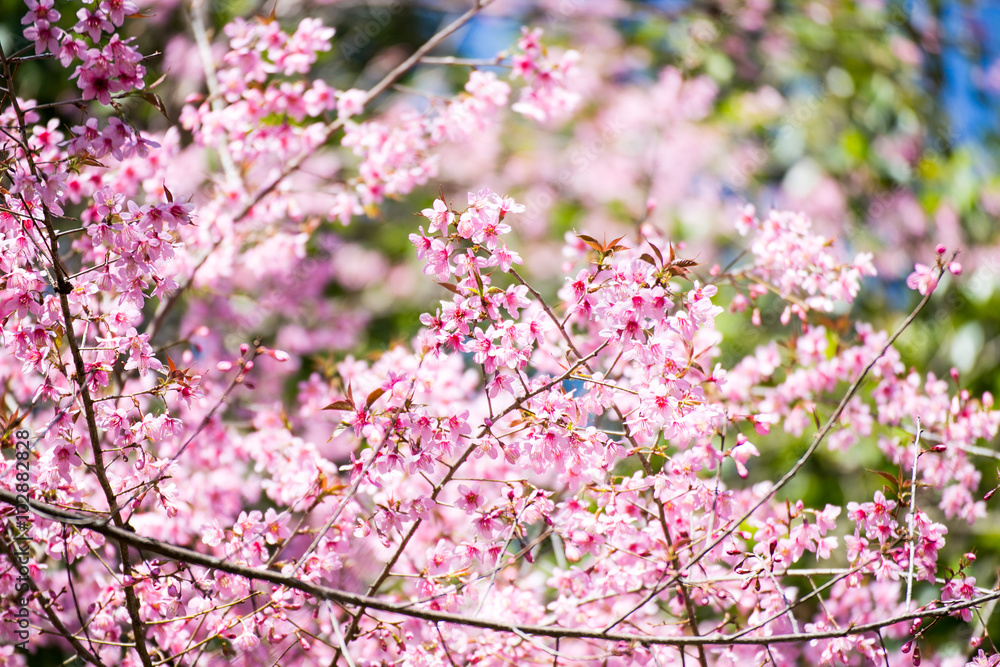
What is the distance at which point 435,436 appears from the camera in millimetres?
1511

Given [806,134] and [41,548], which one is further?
[806,134]

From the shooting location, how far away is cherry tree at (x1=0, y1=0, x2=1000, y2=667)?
1.46 metres

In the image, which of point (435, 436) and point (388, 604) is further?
point (435, 436)

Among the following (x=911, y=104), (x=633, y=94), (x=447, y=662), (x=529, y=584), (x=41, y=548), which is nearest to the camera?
(x=447, y=662)

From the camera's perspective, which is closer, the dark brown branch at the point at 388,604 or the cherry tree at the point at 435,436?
the dark brown branch at the point at 388,604

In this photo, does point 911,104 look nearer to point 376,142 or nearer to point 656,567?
point 376,142

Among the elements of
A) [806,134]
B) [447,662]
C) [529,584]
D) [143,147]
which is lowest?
[529,584]

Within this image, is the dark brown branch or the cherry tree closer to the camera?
the dark brown branch

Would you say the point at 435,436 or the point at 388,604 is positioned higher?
the point at 435,436

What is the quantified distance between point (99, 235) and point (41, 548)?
1.08 metres

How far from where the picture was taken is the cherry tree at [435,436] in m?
1.46

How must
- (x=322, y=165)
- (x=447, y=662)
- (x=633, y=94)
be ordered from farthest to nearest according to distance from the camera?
1. (x=633, y=94)
2. (x=322, y=165)
3. (x=447, y=662)

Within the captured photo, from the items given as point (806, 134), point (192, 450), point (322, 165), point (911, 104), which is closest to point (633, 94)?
point (806, 134)

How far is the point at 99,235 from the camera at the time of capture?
4.65 feet
